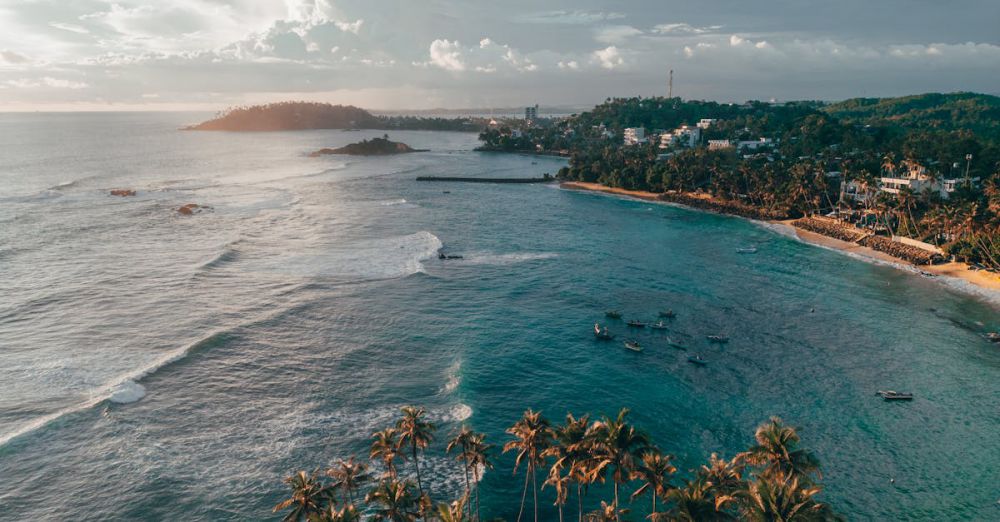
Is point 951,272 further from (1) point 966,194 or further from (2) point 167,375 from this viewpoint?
(2) point 167,375

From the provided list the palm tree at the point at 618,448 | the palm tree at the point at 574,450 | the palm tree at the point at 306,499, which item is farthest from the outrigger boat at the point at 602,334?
the palm tree at the point at 306,499

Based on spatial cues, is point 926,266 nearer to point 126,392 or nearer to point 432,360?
point 432,360

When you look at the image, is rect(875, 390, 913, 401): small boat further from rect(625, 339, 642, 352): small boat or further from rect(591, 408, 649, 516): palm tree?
rect(591, 408, 649, 516): palm tree

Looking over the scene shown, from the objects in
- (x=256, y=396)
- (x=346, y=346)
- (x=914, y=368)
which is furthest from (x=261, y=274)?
(x=914, y=368)

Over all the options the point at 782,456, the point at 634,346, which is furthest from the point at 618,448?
the point at 634,346

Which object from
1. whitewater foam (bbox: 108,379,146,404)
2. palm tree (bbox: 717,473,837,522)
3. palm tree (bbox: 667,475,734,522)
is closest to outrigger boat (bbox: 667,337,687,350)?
palm tree (bbox: 717,473,837,522)
